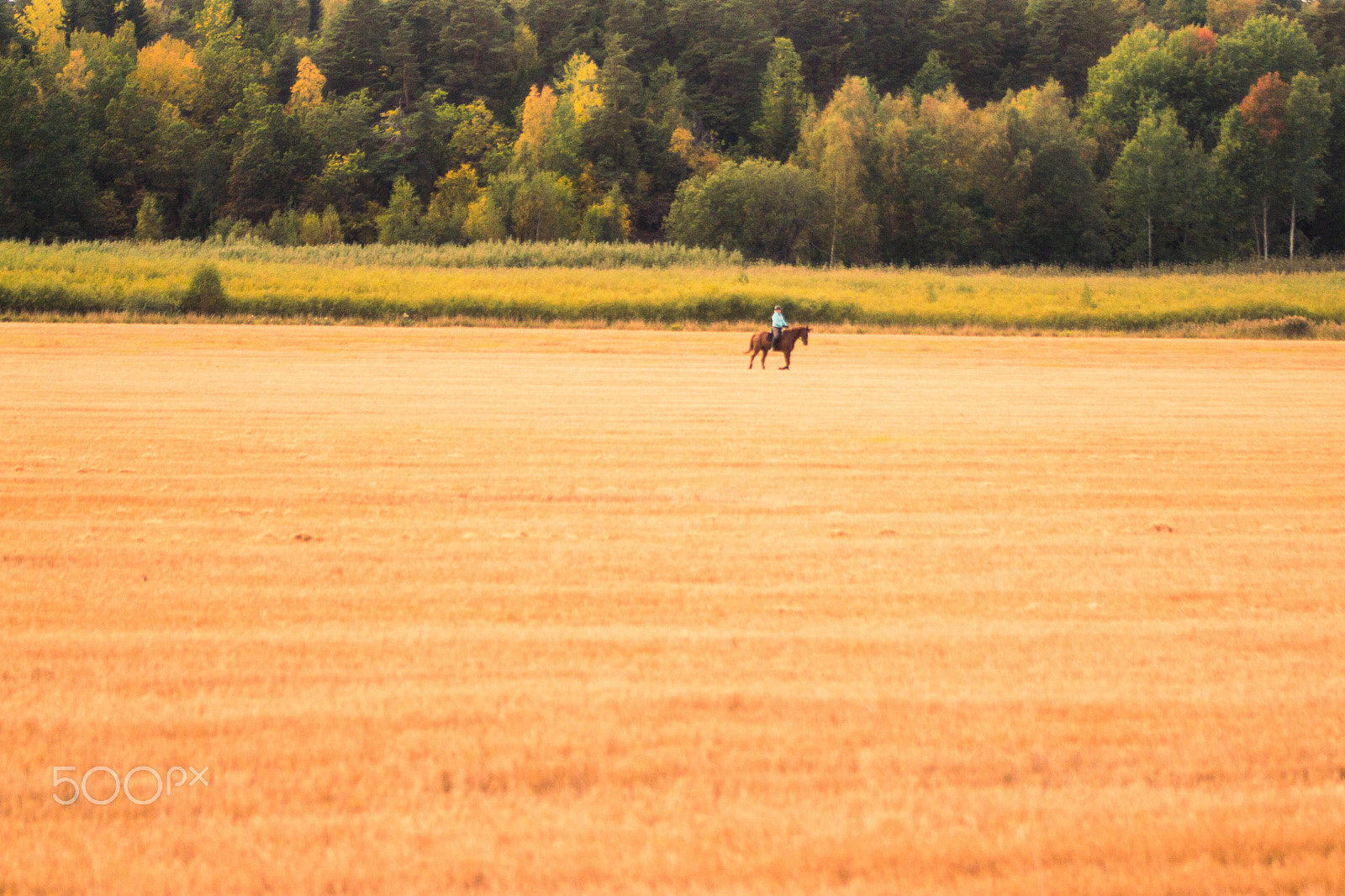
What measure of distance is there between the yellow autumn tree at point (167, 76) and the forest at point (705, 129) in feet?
0.87

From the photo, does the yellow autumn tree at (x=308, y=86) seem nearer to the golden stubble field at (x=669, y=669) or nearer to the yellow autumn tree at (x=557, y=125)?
the yellow autumn tree at (x=557, y=125)

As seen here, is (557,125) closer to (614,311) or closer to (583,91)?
(583,91)

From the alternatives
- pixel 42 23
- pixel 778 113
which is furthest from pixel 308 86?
pixel 778 113

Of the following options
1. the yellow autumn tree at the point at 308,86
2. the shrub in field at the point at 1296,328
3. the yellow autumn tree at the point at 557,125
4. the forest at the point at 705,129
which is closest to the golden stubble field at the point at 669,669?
the shrub in field at the point at 1296,328

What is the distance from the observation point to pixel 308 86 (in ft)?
325

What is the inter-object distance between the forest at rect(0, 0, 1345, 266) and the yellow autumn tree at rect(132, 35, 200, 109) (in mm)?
265

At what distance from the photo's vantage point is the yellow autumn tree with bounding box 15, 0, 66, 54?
3922 inches

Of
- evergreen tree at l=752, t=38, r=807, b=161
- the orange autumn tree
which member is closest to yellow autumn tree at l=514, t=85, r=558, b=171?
evergreen tree at l=752, t=38, r=807, b=161

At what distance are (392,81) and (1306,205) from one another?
257ft

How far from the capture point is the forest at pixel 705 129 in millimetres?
84688

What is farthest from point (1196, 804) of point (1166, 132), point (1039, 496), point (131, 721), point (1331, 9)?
point (1331, 9)

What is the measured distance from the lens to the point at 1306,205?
3492 inches

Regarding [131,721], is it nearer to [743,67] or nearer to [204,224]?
[204,224]

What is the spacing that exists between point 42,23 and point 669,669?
394ft
